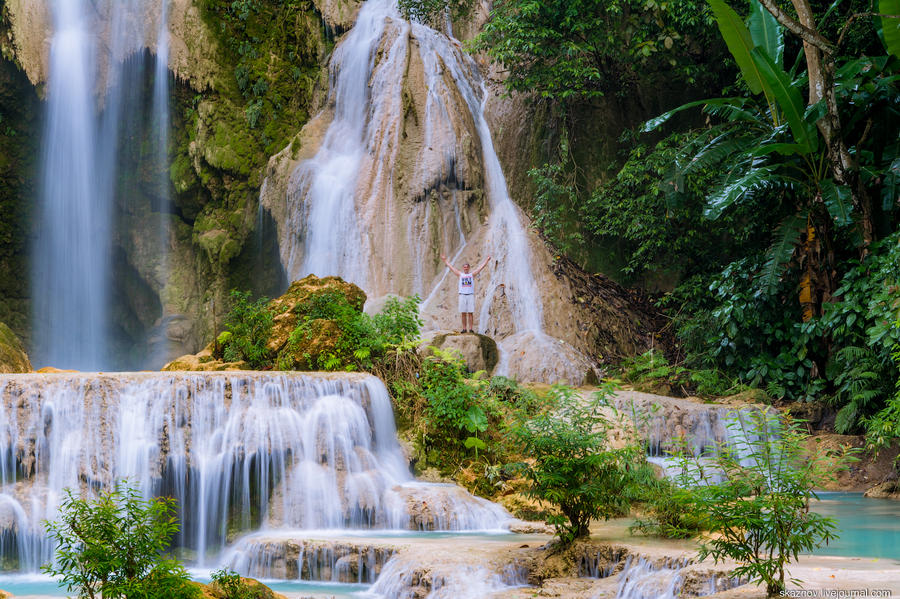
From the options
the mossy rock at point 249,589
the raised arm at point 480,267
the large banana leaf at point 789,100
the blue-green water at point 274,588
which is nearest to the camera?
the mossy rock at point 249,589

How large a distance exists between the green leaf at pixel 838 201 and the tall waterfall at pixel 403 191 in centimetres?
707

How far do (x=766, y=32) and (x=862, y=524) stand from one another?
27.4 ft

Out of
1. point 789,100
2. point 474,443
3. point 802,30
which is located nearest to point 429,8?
point 789,100

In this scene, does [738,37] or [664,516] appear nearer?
[664,516]

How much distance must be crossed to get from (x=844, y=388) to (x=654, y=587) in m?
7.14

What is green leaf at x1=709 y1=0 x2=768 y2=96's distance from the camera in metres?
11.5

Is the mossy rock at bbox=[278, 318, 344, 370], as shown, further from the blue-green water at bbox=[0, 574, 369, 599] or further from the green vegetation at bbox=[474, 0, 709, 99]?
the green vegetation at bbox=[474, 0, 709, 99]

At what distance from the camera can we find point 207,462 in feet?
30.2

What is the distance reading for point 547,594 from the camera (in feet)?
20.0

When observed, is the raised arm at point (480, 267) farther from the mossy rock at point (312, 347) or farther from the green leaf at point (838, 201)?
the green leaf at point (838, 201)

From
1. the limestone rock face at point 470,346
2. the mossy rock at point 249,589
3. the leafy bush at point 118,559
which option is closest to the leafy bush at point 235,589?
the mossy rock at point 249,589

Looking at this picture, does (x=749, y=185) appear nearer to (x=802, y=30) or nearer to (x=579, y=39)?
(x=802, y=30)

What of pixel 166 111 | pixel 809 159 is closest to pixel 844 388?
pixel 809 159

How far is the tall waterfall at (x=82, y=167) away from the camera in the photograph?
20.8 metres
